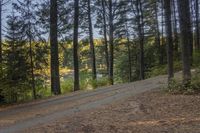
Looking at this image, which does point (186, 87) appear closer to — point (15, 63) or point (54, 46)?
point (15, 63)

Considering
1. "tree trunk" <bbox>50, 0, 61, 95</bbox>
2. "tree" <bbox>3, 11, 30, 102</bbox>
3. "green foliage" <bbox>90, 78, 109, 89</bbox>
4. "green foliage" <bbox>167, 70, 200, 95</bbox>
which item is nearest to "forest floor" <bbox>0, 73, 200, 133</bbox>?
"green foliage" <bbox>167, 70, 200, 95</bbox>

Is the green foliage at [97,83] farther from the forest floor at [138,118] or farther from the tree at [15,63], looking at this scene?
the forest floor at [138,118]

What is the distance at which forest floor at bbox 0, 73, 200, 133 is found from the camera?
10719 mm

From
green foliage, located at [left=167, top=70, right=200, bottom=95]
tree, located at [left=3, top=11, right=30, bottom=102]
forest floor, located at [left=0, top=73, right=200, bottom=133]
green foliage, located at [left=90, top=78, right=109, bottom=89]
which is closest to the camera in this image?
forest floor, located at [left=0, top=73, right=200, bottom=133]

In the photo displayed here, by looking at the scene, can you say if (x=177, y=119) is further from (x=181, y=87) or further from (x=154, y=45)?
(x=154, y=45)

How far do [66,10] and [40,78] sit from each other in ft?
16.9

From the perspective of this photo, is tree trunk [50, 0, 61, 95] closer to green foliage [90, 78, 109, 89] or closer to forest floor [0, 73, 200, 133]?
green foliage [90, 78, 109, 89]

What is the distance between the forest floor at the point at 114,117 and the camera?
35.2 ft

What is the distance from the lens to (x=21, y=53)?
2209 centimetres

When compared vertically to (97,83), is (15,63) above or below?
above

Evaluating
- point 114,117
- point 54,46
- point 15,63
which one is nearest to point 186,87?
point 114,117

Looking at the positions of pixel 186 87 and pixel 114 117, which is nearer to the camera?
pixel 114 117

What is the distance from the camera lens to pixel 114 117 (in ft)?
40.9

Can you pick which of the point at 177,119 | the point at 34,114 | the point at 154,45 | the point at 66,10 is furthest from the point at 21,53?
the point at 154,45
